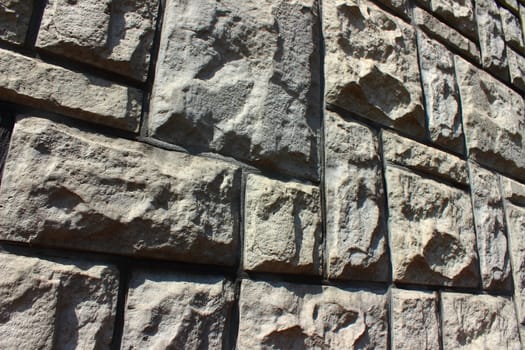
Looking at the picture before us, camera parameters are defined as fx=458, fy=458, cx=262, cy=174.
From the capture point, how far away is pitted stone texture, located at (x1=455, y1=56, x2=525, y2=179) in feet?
5.72

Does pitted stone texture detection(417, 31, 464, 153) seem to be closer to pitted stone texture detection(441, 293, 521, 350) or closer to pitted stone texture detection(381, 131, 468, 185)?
pitted stone texture detection(381, 131, 468, 185)

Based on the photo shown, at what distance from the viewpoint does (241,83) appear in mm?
1111

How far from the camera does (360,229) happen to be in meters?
1.22

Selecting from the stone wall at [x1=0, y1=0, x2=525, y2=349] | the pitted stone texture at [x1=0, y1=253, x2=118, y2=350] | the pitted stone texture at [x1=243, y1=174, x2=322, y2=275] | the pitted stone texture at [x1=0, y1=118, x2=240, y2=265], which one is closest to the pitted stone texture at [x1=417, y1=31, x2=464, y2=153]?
the stone wall at [x1=0, y1=0, x2=525, y2=349]

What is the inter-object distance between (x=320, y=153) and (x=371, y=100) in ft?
0.98

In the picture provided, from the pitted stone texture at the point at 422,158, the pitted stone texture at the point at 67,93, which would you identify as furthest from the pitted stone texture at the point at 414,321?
the pitted stone texture at the point at 67,93

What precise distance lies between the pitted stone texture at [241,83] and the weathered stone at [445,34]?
2.16ft

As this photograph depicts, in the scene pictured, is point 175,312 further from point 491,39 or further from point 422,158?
point 491,39

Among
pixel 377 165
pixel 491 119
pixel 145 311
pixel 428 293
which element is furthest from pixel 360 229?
pixel 491 119

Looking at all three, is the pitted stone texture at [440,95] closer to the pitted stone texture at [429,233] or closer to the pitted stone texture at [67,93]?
the pitted stone texture at [429,233]

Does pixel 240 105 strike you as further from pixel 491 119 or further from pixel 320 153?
pixel 491 119

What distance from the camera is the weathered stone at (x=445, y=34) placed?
1729 mm

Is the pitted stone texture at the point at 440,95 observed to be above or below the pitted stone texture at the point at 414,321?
above

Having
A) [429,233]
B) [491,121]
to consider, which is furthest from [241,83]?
[491,121]
